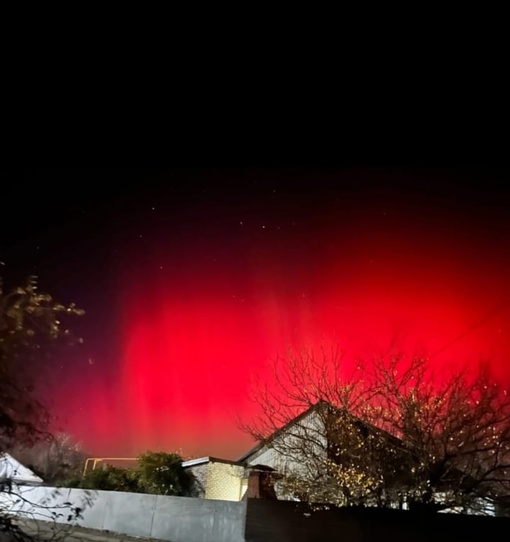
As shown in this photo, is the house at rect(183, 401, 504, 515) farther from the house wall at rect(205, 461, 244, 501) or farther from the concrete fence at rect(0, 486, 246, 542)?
the house wall at rect(205, 461, 244, 501)

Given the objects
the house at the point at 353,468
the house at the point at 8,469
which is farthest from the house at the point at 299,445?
the house at the point at 8,469

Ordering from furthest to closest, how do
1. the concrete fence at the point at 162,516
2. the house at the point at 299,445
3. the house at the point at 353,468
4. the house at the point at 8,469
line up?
the concrete fence at the point at 162,516, the house at the point at 299,445, the house at the point at 353,468, the house at the point at 8,469

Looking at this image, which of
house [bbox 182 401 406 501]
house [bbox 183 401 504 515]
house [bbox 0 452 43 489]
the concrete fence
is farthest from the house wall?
house [bbox 0 452 43 489]

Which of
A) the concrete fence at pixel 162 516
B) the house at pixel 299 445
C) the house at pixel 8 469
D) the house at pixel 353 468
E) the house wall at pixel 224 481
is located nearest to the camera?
the house at pixel 8 469

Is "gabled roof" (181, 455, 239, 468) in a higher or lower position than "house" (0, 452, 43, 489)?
higher

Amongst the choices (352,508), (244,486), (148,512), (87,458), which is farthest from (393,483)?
(87,458)

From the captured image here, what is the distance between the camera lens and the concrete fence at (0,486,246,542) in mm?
12945

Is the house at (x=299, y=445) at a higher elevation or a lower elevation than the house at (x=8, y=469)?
higher

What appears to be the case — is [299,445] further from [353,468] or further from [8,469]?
[8,469]

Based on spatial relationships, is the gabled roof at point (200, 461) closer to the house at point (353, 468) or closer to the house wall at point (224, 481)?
the house wall at point (224, 481)

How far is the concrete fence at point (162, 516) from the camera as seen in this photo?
12.9m

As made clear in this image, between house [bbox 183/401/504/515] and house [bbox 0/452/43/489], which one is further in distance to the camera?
house [bbox 183/401/504/515]

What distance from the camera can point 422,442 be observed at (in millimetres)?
11609

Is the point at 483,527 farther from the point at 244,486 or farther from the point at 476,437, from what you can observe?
the point at 244,486
